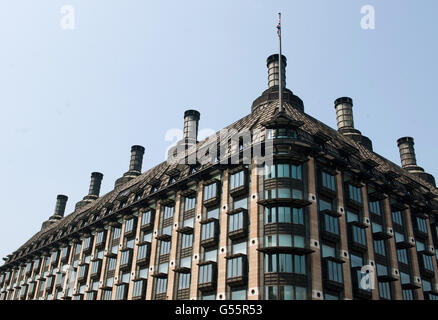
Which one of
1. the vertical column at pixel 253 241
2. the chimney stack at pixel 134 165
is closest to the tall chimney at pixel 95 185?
the chimney stack at pixel 134 165

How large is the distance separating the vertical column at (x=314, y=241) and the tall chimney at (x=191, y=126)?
102 feet

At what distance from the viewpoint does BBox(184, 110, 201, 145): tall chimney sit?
234 feet

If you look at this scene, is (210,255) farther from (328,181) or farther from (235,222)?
(328,181)

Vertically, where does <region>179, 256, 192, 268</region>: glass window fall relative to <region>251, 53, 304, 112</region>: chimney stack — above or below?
below

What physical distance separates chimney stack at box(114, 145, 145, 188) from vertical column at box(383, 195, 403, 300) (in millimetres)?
50899

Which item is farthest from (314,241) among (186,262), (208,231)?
(186,262)

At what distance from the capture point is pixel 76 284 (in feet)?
210

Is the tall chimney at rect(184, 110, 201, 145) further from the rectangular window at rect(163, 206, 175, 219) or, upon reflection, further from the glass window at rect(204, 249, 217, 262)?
the glass window at rect(204, 249, 217, 262)

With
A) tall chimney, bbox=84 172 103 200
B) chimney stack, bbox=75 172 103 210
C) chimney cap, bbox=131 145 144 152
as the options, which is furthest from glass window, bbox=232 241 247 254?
tall chimney, bbox=84 172 103 200

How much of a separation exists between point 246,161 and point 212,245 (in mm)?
8866

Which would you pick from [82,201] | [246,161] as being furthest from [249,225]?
[82,201]

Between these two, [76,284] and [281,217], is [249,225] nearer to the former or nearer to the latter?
[281,217]

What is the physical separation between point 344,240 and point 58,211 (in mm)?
84545

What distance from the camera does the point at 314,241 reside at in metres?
39.7
